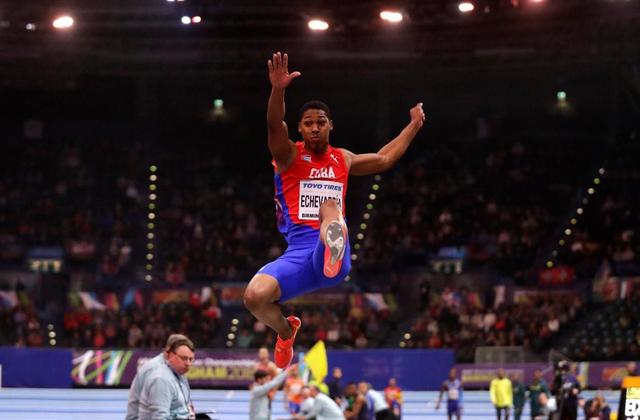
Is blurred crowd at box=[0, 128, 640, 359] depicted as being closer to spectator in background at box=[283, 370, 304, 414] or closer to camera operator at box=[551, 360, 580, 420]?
spectator in background at box=[283, 370, 304, 414]

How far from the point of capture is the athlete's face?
26.2ft

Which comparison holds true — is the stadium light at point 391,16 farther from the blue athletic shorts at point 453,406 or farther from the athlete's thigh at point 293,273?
the athlete's thigh at point 293,273

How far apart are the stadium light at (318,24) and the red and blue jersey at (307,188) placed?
65.0ft

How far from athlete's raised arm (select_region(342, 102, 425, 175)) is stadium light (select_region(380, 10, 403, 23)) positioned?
1768 centimetres

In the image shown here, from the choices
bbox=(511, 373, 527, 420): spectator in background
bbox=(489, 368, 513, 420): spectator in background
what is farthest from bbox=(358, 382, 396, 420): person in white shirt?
bbox=(511, 373, 527, 420): spectator in background

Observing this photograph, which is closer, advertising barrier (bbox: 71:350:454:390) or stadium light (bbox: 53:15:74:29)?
advertising barrier (bbox: 71:350:454:390)

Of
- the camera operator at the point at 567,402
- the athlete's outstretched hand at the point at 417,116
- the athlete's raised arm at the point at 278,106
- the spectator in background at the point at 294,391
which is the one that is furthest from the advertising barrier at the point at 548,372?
the athlete's raised arm at the point at 278,106

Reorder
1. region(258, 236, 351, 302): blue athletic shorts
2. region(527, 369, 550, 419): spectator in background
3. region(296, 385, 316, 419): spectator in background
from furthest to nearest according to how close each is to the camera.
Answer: region(527, 369, 550, 419): spectator in background < region(296, 385, 316, 419): spectator in background < region(258, 236, 351, 302): blue athletic shorts

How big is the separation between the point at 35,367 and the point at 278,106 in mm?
21415

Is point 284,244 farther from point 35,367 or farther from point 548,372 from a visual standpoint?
point 548,372

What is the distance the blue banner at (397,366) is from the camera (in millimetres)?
26734

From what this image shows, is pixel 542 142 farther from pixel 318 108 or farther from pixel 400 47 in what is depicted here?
pixel 318 108

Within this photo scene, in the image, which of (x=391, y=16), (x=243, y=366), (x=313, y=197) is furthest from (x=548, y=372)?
(x=313, y=197)

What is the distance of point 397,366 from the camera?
27062 millimetres
